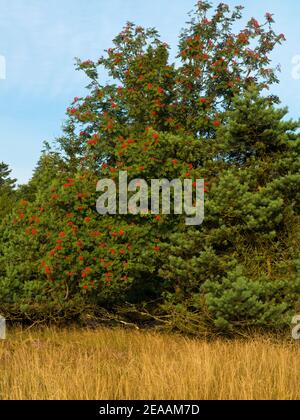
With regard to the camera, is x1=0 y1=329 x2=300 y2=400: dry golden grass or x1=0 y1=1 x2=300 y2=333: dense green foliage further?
x1=0 y1=1 x2=300 y2=333: dense green foliage

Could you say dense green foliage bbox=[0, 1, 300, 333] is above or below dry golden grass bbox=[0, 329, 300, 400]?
above

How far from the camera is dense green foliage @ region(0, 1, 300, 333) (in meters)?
12.1

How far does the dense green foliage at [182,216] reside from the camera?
39.6 ft

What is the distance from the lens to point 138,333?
45.9 feet

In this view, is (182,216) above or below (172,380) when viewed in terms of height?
above

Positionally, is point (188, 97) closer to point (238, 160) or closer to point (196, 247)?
point (238, 160)

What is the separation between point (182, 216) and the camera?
13.4 meters

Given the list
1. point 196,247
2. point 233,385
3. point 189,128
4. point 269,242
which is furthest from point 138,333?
point 233,385

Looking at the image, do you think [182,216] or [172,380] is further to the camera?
[182,216]

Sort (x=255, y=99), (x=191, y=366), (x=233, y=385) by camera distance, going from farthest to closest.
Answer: (x=255, y=99)
(x=191, y=366)
(x=233, y=385)

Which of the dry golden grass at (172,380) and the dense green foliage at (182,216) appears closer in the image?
the dry golden grass at (172,380)

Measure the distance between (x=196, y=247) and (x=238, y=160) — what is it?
2434 mm
